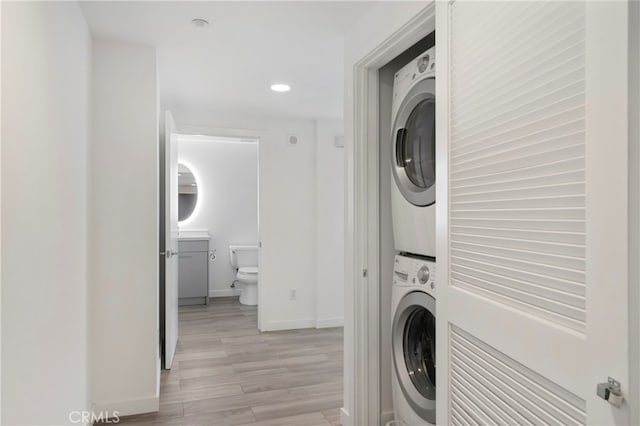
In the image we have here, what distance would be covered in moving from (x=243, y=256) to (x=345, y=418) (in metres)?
3.79

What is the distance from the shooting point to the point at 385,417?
2.42 metres

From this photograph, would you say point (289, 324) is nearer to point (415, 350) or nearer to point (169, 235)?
point (169, 235)

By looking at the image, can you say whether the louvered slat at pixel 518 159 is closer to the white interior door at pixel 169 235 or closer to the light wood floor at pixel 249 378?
the light wood floor at pixel 249 378

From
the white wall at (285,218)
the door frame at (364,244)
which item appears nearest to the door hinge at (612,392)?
the door frame at (364,244)

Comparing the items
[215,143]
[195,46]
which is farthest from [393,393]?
[215,143]

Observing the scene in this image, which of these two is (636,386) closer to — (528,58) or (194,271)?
(528,58)

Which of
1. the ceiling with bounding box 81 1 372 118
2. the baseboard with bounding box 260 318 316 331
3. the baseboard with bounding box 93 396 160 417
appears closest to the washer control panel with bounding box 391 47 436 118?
the ceiling with bounding box 81 1 372 118

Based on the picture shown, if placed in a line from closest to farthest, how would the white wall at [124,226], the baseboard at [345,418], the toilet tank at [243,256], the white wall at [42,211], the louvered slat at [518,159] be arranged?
the louvered slat at [518,159] → the white wall at [42,211] → the baseboard at [345,418] → the white wall at [124,226] → the toilet tank at [243,256]

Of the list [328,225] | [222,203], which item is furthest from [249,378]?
[222,203]

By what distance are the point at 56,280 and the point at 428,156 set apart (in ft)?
5.52

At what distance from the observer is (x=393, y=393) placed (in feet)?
7.61

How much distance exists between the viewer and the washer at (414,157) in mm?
1991

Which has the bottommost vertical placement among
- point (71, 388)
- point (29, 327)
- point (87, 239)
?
point (71, 388)

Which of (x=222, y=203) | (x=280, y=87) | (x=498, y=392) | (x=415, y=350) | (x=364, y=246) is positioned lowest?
(x=415, y=350)
